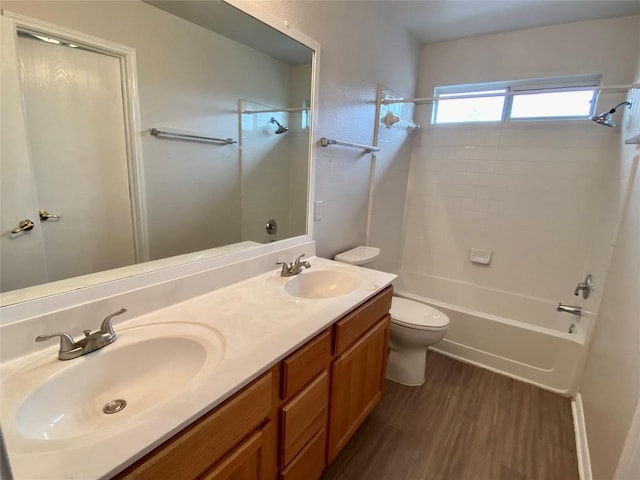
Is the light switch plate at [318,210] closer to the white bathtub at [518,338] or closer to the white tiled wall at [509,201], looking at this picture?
the white bathtub at [518,338]

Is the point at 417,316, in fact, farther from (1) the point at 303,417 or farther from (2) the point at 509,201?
(2) the point at 509,201

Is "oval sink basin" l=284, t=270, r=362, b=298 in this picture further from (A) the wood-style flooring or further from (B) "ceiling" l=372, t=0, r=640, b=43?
(B) "ceiling" l=372, t=0, r=640, b=43

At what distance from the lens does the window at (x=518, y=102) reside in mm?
2324

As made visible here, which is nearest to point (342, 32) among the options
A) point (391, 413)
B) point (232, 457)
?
point (232, 457)

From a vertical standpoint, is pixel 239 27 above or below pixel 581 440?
above

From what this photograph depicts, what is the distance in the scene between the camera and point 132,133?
103cm

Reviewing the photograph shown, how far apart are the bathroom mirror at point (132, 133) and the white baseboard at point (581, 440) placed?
6.13 feet

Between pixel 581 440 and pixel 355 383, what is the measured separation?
4.29 ft

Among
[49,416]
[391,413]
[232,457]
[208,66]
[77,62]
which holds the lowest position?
[391,413]

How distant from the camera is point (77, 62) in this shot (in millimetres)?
881

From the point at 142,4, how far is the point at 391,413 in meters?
2.18

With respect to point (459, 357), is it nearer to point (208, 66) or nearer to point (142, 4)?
point (208, 66)

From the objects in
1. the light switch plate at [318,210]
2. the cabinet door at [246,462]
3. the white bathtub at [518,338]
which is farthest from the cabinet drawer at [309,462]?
the white bathtub at [518,338]

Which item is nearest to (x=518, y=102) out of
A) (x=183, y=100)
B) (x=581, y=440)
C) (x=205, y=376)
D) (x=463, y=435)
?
(x=581, y=440)
